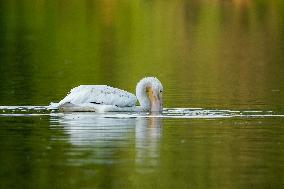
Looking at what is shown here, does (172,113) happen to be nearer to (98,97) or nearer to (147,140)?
(98,97)

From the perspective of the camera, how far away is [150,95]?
26.1 meters

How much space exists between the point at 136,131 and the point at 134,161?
334 centimetres

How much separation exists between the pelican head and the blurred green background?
786 mm

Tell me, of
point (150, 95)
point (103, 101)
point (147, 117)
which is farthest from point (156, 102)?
point (147, 117)

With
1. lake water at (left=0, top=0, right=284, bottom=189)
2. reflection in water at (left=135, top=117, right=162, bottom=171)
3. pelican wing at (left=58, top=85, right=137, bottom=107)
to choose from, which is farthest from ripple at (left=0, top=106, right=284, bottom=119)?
reflection in water at (left=135, top=117, right=162, bottom=171)

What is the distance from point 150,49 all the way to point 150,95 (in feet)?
96.8

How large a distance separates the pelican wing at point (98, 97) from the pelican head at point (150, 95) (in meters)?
0.36

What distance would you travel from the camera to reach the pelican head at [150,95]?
25.8 metres

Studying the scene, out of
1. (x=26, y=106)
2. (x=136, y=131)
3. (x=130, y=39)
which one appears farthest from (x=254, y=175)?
(x=130, y=39)

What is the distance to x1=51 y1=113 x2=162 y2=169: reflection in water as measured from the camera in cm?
1933

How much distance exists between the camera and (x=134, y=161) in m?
18.9

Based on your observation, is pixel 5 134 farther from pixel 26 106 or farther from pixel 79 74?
pixel 79 74

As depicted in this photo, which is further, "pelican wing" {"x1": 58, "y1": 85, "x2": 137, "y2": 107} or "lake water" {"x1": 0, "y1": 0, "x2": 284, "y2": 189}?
"pelican wing" {"x1": 58, "y1": 85, "x2": 137, "y2": 107}

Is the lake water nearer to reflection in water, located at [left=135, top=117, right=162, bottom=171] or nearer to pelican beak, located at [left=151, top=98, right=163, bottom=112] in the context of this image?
reflection in water, located at [left=135, top=117, right=162, bottom=171]
